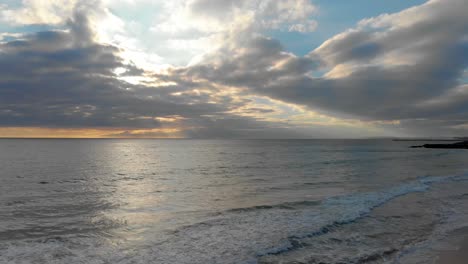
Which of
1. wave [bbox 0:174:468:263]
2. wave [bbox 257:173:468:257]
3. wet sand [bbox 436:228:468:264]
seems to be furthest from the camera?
wave [bbox 257:173:468:257]

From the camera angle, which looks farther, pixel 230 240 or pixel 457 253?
pixel 230 240

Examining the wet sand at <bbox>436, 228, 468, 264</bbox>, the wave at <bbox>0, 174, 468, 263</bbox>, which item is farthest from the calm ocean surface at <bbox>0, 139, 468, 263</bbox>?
the wet sand at <bbox>436, 228, 468, 264</bbox>

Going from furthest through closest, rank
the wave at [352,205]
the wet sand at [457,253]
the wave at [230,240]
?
the wave at [352,205] < the wave at [230,240] < the wet sand at [457,253]

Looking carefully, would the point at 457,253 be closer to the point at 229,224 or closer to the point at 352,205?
the point at 352,205

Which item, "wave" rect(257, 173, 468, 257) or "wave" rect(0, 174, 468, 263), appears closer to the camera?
"wave" rect(0, 174, 468, 263)

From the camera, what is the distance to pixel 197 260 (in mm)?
9641

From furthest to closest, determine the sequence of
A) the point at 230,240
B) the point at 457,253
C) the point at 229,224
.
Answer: the point at 229,224 < the point at 230,240 < the point at 457,253

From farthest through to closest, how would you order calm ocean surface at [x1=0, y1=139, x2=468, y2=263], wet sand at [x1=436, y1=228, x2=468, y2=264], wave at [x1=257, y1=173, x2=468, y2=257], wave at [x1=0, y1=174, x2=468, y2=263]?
wave at [x1=257, y1=173, x2=468, y2=257]
calm ocean surface at [x1=0, y1=139, x2=468, y2=263]
wave at [x1=0, y1=174, x2=468, y2=263]
wet sand at [x1=436, y1=228, x2=468, y2=264]

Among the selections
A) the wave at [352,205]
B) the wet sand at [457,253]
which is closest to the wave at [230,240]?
the wave at [352,205]

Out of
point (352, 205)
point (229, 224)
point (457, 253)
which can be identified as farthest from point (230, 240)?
point (352, 205)

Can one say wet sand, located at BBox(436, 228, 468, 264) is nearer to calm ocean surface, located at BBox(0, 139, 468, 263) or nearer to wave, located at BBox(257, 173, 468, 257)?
calm ocean surface, located at BBox(0, 139, 468, 263)

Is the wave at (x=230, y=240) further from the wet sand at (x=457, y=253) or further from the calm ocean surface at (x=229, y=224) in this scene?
the wet sand at (x=457, y=253)

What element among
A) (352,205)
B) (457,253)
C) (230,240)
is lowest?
(352,205)

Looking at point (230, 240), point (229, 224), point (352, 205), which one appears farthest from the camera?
point (352, 205)
